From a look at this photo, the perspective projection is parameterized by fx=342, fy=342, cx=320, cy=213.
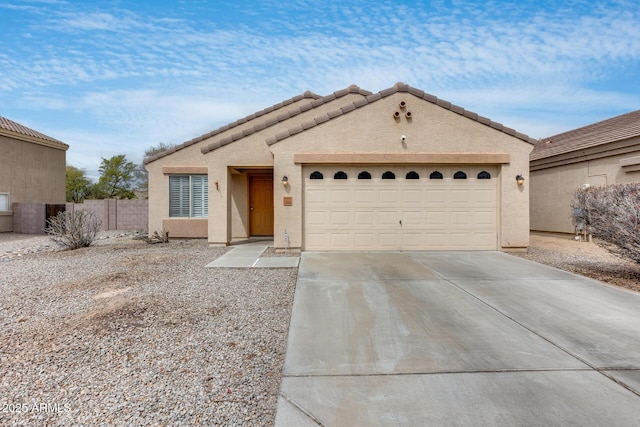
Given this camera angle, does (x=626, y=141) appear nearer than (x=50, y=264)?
No

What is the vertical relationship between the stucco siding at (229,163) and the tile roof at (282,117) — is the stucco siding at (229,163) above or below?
below

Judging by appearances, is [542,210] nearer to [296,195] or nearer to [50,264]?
[296,195]

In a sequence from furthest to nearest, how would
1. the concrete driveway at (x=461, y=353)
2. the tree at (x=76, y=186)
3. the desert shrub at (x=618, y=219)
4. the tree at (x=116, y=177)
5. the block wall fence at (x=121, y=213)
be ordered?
the tree at (x=116, y=177)
the tree at (x=76, y=186)
the block wall fence at (x=121, y=213)
the desert shrub at (x=618, y=219)
the concrete driveway at (x=461, y=353)

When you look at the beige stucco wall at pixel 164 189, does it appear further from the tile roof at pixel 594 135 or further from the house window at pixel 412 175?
the tile roof at pixel 594 135

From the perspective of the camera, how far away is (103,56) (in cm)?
1225

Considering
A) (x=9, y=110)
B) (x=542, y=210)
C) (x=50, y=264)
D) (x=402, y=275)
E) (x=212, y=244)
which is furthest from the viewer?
(x=9, y=110)

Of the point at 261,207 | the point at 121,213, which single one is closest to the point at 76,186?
the point at 121,213

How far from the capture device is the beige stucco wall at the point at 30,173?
17.8 meters

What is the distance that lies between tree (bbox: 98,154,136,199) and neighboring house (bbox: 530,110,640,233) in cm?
3609

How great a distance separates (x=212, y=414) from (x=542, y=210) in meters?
16.3


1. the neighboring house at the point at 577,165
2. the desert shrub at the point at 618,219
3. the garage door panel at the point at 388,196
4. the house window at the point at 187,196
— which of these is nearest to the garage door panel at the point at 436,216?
the garage door panel at the point at 388,196

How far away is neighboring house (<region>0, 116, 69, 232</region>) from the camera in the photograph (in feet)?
58.3

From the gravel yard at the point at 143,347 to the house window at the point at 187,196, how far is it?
6.30 meters

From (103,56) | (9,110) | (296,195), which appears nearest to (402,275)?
(296,195)
